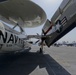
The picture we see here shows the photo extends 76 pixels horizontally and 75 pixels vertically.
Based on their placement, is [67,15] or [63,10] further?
[63,10]

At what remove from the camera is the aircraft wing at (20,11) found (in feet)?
50.7

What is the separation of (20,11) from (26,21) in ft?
10.9

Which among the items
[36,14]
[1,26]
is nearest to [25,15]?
[36,14]

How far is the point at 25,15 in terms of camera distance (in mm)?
18547

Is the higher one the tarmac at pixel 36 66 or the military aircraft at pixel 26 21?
the military aircraft at pixel 26 21

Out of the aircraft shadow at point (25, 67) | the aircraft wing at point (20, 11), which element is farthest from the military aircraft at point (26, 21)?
the aircraft shadow at point (25, 67)

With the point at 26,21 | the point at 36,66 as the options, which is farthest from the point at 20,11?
the point at 36,66

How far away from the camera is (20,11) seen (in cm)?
1709

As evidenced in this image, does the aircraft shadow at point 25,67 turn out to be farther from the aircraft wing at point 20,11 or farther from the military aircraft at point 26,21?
the aircraft wing at point 20,11

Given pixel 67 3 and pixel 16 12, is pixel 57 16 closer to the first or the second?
pixel 67 3

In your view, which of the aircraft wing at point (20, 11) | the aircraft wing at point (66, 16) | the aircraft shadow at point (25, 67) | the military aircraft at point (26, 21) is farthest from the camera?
the aircraft wing at point (20, 11)

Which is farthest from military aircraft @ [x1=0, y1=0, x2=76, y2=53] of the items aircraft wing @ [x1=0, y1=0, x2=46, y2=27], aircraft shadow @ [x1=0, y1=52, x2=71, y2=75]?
aircraft shadow @ [x1=0, y1=52, x2=71, y2=75]

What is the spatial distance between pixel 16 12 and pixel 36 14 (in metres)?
2.42

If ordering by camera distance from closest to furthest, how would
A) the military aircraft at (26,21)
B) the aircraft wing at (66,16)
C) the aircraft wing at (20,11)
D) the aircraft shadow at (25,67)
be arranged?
the aircraft shadow at (25,67)
the military aircraft at (26,21)
the aircraft wing at (66,16)
the aircraft wing at (20,11)
